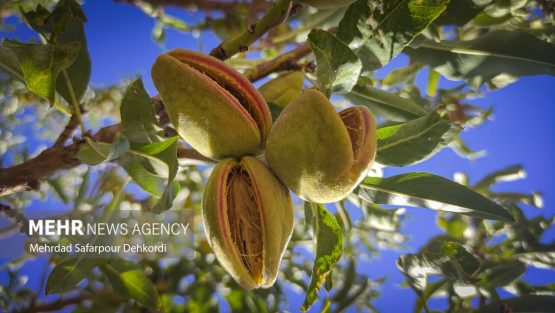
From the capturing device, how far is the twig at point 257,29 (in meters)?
1.22

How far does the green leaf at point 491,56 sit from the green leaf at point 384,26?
1.17ft

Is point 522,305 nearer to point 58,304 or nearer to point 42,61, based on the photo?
point 42,61

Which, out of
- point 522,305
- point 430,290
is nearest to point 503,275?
point 522,305

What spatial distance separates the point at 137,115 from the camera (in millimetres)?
1188

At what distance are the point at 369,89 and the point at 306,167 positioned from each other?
0.78 metres

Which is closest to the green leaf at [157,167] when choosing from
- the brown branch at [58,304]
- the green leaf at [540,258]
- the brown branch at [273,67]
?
the brown branch at [273,67]

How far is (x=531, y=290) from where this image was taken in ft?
6.92

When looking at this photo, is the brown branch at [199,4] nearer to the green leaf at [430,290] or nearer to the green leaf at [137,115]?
the green leaf at [137,115]

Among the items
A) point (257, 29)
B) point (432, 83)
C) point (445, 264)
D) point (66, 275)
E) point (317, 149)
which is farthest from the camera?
point (432, 83)

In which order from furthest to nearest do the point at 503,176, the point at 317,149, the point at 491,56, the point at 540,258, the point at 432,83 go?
1. the point at 503,176
2. the point at 432,83
3. the point at 540,258
4. the point at 491,56
5. the point at 317,149

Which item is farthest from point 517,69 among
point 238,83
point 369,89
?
point 238,83

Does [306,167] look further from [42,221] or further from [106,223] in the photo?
[42,221]

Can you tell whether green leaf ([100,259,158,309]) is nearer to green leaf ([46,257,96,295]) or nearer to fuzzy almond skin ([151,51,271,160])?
green leaf ([46,257,96,295])

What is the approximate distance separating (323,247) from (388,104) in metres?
0.63
